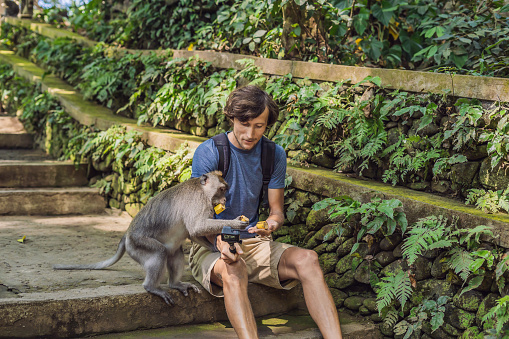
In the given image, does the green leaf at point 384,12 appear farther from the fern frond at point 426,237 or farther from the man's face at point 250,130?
the fern frond at point 426,237

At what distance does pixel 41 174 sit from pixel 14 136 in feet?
6.58

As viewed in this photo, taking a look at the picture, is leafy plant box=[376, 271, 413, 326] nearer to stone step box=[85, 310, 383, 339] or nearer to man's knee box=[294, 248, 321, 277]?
stone step box=[85, 310, 383, 339]

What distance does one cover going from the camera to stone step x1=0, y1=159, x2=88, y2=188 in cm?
649

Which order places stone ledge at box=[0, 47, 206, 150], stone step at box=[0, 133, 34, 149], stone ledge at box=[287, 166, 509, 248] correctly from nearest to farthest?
stone ledge at box=[287, 166, 509, 248] < stone ledge at box=[0, 47, 206, 150] < stone step at box=[0, 133, 34, 149]

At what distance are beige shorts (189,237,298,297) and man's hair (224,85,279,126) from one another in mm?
854

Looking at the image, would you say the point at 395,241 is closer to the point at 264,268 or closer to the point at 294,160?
the point at 264,268

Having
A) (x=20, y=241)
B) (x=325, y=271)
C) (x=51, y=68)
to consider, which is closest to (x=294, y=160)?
(x=325, y=271)

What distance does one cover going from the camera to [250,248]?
373cm

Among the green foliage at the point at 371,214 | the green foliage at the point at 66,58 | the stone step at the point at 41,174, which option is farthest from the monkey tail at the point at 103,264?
the green foliage at the point at 66,58

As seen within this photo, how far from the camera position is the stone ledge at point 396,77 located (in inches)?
146

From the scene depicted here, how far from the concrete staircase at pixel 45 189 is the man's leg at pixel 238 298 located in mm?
3426

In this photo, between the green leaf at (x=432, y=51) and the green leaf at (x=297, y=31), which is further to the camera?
the green leaf at (x=297, y=31)

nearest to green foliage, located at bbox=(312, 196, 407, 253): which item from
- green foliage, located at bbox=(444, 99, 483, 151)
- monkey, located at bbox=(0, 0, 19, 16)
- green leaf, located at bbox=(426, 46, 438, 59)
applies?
green foliage, located at bbox=(444, 99, 483, 151)

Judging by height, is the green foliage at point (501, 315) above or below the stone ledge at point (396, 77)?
below
